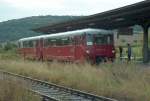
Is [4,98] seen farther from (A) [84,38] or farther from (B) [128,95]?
(A) [84,38]

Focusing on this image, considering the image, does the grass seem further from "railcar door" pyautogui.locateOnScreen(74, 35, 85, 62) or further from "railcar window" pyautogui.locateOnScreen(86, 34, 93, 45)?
"railcar window" pyautogui.locateOnScreen(86, 34, 93, 45)

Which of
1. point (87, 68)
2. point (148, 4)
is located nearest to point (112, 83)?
point (87, 68)

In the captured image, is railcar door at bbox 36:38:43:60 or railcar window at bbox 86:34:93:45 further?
railcar door at bbox 36:38:43:60

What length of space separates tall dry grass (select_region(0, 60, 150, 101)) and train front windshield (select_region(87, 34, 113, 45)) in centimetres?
514

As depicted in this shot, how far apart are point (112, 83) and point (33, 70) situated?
10.1 meters

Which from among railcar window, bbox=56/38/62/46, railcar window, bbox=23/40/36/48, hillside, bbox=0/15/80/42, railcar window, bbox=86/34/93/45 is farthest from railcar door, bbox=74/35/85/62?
hillside, bbox=0/15/80/42

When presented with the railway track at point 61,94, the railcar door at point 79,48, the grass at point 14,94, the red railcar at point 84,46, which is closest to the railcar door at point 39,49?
the red railcar at point 84,46

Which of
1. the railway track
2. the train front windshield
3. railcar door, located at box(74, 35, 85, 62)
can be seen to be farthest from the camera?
the train front windshield

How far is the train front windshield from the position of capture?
29.1 meters

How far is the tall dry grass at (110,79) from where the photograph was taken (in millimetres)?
15297

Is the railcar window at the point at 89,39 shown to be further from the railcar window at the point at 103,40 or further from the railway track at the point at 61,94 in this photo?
the railway track at the point at 61,94

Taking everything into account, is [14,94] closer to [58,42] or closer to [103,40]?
[103,40]

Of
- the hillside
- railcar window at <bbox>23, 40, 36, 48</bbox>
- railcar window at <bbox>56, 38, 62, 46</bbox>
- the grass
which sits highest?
the hillside

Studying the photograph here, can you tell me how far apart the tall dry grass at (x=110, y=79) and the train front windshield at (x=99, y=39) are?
16.9ft
